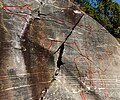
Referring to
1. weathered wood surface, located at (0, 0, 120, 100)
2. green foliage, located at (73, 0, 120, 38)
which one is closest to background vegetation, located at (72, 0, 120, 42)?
green foliage, located at (73, 0, 120, 38)

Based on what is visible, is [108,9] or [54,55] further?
[108,9]

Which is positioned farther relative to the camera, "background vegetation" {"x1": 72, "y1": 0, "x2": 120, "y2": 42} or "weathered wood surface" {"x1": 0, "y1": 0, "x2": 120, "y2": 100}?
"background vegetation" {"x1": 72, "y1": 0, "x2": 120, "y2": 42}

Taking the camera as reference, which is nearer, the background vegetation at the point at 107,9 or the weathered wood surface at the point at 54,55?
the weathered wood surface at the point at 54,55

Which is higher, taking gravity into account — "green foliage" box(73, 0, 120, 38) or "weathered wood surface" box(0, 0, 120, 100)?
"green foliage" box(73, 0, 120, 38)

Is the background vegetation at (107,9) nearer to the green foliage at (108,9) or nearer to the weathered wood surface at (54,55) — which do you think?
the green foliage at (108,9)

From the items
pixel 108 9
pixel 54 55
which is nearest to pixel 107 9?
pixel 108 9

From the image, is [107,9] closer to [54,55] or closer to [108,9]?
[108,9]

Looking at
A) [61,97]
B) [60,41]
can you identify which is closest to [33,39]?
[60,41]

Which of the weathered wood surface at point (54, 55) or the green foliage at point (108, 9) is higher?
the green foliage at point (108, 9)

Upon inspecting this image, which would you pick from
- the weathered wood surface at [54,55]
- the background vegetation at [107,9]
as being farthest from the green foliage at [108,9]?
the weathered wood surface at [54,55]

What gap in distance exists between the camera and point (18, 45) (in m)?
5.90

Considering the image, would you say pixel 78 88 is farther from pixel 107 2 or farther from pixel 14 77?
pixel 107 2

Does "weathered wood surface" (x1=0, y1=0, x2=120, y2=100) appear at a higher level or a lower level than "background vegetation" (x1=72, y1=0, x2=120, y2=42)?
lower

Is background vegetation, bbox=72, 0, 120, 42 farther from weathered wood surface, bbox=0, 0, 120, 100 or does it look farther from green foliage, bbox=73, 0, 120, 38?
weathered wood surface, bbox=0, 0, 120, 100
